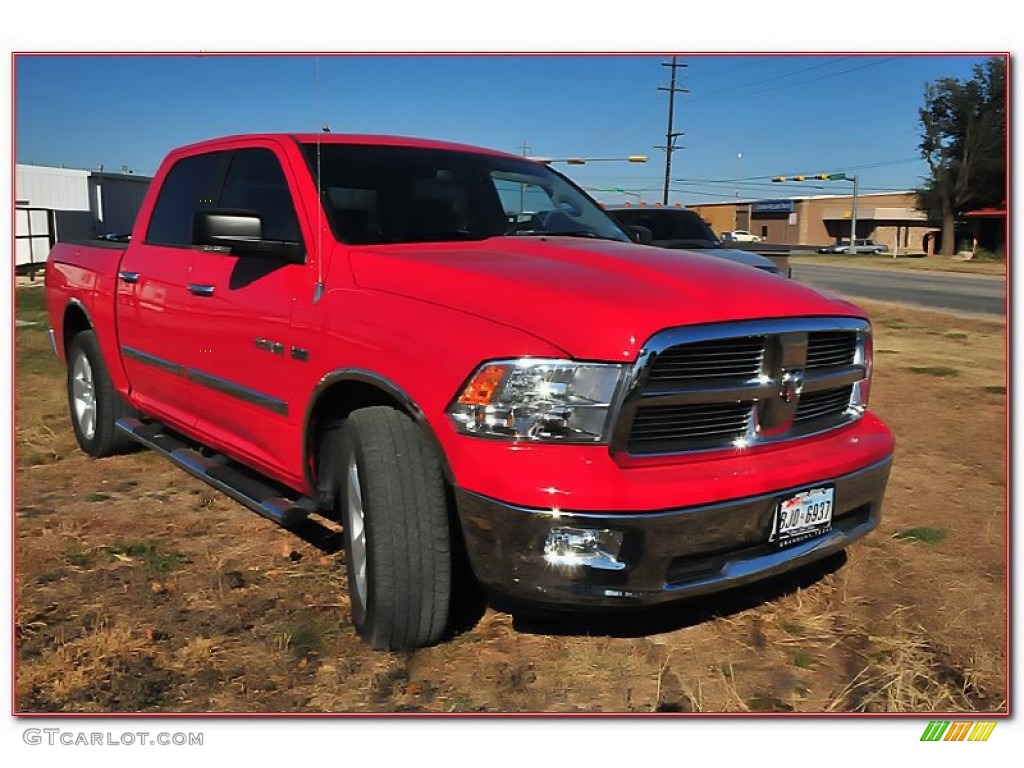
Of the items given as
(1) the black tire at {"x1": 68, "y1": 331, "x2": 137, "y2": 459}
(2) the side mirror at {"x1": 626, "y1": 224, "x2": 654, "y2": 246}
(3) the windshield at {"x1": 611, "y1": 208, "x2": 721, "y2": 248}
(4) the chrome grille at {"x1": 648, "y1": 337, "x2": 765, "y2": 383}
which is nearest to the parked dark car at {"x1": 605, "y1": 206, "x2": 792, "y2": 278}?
(3) the windshield at {"x1": 611, "y1": 208, "x2": 721, "y2": 248}

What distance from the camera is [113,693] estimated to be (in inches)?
114

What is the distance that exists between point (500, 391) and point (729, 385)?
2.50ft

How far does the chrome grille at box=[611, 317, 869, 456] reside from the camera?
2660 mm

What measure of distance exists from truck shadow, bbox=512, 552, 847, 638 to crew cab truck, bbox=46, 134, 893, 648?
0.49 meters

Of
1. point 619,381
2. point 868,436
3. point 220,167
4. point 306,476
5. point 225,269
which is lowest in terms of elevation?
point 306,476

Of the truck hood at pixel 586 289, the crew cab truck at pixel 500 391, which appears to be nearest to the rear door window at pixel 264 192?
the crew cab truck at pixel 500 391

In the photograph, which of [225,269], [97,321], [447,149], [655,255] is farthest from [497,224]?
[97,321]

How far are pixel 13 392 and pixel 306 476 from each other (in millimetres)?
1175

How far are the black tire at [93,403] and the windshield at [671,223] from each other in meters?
7.39

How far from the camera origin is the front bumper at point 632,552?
260 cm

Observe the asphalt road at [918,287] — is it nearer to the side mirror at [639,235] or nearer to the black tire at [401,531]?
the side mirror at [639,235]

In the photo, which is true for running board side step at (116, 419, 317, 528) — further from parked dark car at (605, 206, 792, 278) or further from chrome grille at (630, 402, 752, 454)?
parked dark car at (605, 206, 792, 278)

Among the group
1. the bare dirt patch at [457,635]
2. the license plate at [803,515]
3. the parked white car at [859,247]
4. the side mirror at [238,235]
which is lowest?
the bare dirt patch at [457,635]

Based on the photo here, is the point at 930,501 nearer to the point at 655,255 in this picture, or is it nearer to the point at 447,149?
the point at 655,255
